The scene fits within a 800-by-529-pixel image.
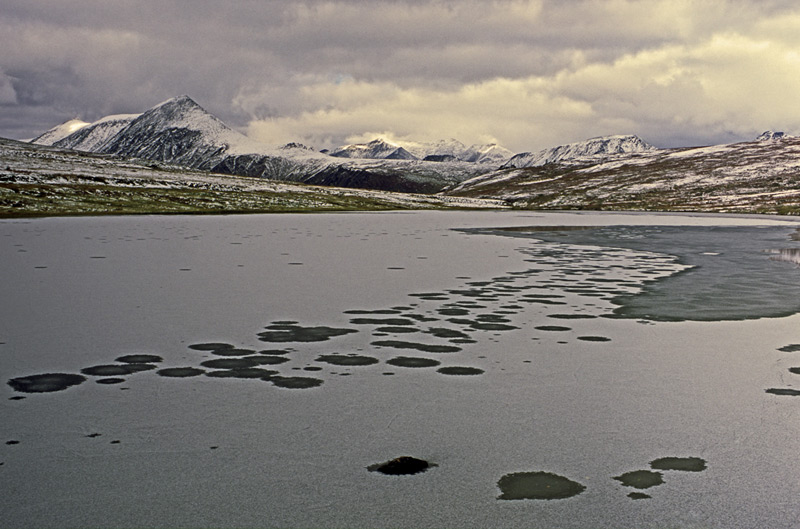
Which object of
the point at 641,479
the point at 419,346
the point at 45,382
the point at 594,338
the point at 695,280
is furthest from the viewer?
the point at 695,280

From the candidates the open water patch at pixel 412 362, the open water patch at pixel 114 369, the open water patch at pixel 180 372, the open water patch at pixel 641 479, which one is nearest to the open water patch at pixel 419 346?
the open water patch at pixel 412 362

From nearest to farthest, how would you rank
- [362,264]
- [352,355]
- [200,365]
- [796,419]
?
1. [796,419]
2. [200,365]
3. [352,355]
4. [362,264]

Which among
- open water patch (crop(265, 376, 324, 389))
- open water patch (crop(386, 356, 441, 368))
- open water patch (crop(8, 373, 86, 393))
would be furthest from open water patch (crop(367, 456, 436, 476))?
open water patch (crop(8, 373, 86, 393))

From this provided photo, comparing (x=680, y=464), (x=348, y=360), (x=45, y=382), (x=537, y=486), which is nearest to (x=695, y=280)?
(x=348, y=360)

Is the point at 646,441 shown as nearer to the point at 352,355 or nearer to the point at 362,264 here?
the point at 352,355

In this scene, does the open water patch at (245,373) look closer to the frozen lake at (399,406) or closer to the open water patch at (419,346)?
the frozen lake at (399,406)

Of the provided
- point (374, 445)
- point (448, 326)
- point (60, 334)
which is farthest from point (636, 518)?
point (60, 334)

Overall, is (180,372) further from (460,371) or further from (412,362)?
(460,371)
